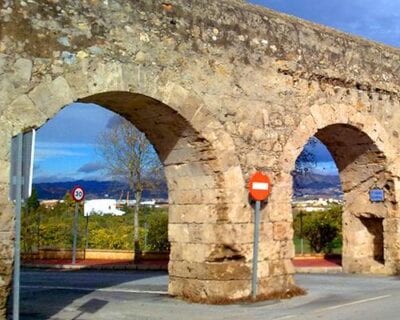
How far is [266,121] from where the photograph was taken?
1052 centimetres

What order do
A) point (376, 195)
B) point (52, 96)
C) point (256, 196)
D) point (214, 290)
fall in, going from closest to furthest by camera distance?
point (52, 96) → point (214, 290) → point (256, 196) → point (376, 195)

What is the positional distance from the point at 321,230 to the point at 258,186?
10123mm

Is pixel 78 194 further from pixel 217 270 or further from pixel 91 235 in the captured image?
pixel 217 270

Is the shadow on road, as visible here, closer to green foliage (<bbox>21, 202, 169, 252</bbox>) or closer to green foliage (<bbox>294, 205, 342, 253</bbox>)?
green foliage (<bbox>21, 202, 169, 252</bbox>)

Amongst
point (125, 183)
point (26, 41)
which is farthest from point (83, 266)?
point (26, 41)

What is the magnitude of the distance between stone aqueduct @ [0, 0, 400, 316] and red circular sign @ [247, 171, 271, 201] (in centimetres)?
15

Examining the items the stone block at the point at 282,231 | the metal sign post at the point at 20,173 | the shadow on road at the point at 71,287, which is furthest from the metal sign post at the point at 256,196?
the metal sign post at the point at 20,173

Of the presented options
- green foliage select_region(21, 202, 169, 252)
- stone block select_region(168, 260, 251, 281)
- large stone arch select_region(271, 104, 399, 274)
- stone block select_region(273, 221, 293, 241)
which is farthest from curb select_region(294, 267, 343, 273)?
stone block select_region(168, 260, 251, 281)

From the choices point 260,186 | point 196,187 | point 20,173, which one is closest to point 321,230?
point 260,186

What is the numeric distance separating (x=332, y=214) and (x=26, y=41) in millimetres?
14231

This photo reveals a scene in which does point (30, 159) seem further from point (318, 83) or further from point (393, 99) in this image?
point (393, 99)

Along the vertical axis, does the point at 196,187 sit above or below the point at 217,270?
above

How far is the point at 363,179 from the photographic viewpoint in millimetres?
13828

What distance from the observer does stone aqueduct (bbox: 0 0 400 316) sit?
312 inches
